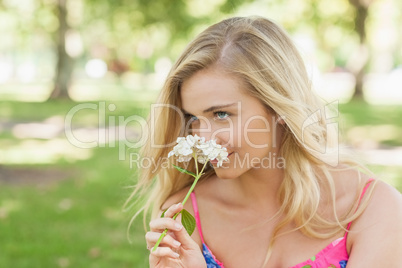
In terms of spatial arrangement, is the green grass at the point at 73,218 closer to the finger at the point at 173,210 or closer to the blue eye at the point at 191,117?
the blue eye at the point at 191,117

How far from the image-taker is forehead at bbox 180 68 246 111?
2523 millimetres

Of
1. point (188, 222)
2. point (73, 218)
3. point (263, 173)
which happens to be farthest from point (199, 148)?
point (73, 218)

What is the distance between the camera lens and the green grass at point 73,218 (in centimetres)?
477

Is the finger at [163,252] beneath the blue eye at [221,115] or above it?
beneath

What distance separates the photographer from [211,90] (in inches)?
100

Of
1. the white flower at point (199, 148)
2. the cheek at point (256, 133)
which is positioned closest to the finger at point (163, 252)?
the white flower at point (199, 148)

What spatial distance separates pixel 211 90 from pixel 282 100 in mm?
333

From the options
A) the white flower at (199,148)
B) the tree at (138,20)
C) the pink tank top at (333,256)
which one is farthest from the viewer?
the tree at (138,20)

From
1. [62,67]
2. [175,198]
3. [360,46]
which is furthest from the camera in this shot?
[360,46]

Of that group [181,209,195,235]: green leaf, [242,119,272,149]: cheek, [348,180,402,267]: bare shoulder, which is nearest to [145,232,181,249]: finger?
[181,209,195,235]: green leaf

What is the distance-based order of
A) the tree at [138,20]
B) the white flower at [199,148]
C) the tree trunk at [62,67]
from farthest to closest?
the tree trunk at [62,67] < the tree at [138,20] < the white flower at [199,148]

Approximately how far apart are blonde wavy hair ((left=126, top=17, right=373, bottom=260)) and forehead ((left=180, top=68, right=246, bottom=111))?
0.12 ft

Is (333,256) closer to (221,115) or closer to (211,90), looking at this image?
(221,115)

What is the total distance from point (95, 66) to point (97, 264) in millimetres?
49093
